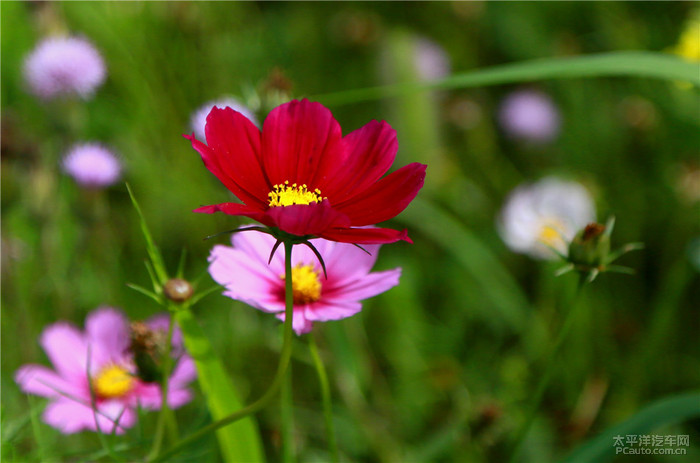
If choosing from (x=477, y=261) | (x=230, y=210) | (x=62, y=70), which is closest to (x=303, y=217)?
(x=230, y=210)

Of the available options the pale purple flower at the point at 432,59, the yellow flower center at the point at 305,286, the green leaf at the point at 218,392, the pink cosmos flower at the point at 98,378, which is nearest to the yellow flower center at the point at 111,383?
the pink cosmos flower at the point at 98,378

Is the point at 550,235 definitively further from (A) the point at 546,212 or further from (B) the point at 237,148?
(B) the point at 237,148

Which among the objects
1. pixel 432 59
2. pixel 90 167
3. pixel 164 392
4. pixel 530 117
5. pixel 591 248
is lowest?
pixel 164 392

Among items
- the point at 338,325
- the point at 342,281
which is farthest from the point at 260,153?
the point at 338,325

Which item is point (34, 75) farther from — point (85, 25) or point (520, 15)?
point (520, 15)

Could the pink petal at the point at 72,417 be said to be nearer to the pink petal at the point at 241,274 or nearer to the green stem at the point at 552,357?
the pink petal at the point at 241,274
